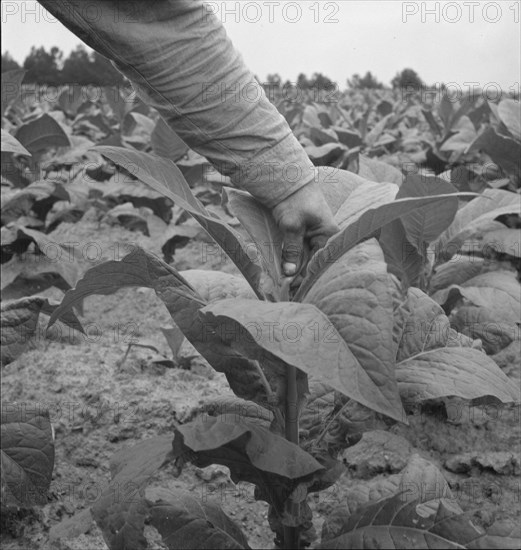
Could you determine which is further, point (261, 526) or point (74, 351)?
point (74, 351)

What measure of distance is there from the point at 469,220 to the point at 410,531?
4.98ft

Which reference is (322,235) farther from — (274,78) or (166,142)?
(274,78)

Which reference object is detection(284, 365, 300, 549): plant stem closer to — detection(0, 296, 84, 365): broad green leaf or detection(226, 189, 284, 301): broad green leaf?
detection(226, 189, 284, 301): broad green leaf

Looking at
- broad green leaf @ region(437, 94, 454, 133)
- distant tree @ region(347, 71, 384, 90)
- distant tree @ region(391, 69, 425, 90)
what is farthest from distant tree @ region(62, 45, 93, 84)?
broad green leaf @ region(437, 94, 454, 133)

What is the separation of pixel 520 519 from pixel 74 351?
1.85 meters

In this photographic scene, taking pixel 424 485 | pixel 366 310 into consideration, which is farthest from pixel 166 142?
pixel 366 310

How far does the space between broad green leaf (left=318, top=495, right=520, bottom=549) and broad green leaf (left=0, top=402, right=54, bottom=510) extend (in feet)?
2.77

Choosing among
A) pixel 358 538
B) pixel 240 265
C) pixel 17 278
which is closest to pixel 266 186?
pixel 240 265

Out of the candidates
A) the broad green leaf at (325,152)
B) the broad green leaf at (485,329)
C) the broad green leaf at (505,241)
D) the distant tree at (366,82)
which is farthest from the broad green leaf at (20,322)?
the distant tree at (366,82)

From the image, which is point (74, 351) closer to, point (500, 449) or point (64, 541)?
point (64, 541)

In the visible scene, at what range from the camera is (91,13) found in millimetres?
1350

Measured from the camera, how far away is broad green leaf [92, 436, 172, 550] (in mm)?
1466

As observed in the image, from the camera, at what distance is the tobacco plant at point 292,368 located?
1.20 m

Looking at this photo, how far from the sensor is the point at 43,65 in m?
28.1
